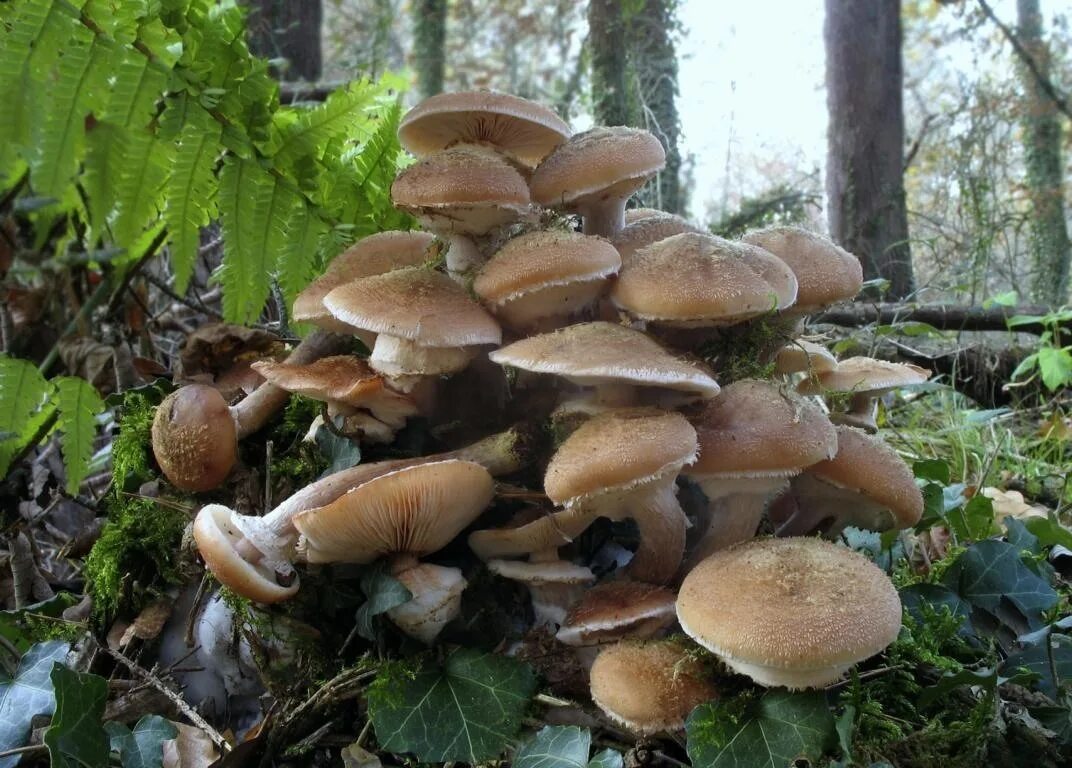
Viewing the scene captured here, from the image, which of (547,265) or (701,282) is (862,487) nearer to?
(701,282)

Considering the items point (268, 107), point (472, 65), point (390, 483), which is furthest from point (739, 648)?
point (472, 65)

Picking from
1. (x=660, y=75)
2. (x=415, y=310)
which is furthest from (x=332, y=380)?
(x=660, y=75)

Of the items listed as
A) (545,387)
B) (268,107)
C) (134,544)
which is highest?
(268,107)

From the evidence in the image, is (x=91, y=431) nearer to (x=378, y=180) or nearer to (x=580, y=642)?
(x=378, y=180)

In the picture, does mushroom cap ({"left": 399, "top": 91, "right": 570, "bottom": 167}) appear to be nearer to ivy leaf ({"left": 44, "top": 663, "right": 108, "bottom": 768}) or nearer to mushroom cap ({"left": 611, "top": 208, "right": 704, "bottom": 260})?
mushroom cap ({"left": 611, "top": 208, "right": 704, "bottom": 260})

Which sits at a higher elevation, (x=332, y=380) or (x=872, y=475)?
(x=332, y=380)

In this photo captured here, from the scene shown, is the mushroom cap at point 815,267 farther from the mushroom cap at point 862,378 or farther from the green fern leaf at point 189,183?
the green fern leaf at point 189,183

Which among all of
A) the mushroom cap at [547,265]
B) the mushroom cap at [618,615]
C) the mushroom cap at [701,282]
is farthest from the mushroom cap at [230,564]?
the mushroom cap at [701,282]
